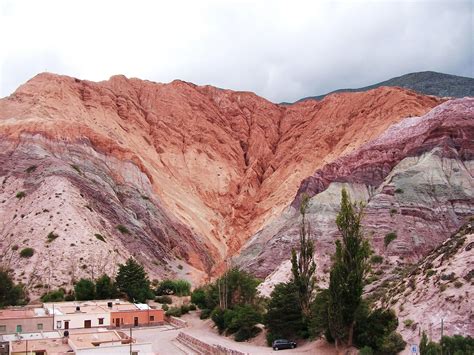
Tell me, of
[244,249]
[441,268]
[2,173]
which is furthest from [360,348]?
[2,173]

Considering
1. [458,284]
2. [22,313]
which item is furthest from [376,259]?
[22,313]

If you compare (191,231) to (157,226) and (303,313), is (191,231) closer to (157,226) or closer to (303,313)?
(157,226)

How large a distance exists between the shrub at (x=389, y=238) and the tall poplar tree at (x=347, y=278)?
2155cm

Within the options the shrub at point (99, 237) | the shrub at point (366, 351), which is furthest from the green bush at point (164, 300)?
the shrub at point (366, 351)

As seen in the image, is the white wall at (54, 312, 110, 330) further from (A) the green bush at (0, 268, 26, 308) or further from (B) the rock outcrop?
(B) the rock outcrop

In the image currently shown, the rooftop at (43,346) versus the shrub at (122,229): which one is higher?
the shrub at (122,229)

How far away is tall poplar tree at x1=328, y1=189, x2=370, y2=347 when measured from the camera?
32.3 m

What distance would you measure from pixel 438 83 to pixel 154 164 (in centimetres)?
7577

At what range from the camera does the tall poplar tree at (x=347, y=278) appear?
3234 centimetres

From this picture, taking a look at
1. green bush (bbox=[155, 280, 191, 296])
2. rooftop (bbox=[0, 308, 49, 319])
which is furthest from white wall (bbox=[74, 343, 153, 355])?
green bush (bbox=[155, 280, 191, 296])

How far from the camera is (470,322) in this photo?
28750 millimetres

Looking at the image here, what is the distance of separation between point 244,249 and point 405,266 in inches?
1265

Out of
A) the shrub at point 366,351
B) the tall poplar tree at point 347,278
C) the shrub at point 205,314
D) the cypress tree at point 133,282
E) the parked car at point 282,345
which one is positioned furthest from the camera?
the cypress tree at point 133,282

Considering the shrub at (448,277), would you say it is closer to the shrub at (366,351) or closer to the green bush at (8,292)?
the shrub at (366,351)
